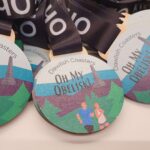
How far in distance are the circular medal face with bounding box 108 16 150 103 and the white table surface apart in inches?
2.7

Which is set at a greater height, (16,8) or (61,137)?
(16,8)

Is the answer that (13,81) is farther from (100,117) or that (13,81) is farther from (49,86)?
(100,117)

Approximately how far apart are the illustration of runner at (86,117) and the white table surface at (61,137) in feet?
0.07

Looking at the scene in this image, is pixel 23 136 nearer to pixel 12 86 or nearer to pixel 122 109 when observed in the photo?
pixel 12 86

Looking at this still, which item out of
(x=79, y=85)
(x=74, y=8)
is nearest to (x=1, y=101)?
(x=79, y=85)

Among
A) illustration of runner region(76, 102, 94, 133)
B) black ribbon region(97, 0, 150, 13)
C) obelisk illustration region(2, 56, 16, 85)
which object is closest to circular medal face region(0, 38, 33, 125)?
obelisk illustration region(2, 56, 16, 85)

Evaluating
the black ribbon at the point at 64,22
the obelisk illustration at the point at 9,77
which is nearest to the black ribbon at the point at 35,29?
the black ribbon at the point at 64,22

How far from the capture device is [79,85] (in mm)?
642

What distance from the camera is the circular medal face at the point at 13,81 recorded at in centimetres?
62

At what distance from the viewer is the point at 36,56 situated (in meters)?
0.73

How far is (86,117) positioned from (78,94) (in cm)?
5

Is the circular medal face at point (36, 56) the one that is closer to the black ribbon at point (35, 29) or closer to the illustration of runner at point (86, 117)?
the black ribbon at point (35, 29)

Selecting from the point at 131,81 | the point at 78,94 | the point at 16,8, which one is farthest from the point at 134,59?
the point at 16,8

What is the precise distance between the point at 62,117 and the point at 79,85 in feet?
0.23
